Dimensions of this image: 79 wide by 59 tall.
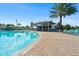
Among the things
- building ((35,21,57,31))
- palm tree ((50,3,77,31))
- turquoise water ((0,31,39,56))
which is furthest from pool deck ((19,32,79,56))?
palm tree ((50,3,77,31))

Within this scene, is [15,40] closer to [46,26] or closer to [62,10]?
[46,26]

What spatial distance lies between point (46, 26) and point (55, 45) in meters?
0.99

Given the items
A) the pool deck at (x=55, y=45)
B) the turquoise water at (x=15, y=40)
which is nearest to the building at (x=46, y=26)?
the pool deck at (x=55, y=45)

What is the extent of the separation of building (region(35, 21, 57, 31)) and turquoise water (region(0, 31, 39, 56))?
14.1 inches

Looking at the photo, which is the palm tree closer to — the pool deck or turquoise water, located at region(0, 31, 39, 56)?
the pool deck

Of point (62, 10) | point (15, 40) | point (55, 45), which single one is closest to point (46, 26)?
point (62, 10)

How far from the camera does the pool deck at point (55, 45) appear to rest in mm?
6340

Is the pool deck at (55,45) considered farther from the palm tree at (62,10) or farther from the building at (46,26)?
the palm tree at (62,10)

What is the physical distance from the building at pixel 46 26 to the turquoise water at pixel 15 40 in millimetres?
359

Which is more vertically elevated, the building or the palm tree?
the palm tree

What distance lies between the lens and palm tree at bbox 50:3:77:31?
734cm

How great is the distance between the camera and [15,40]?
25.5 ft

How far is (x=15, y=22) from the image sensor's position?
7473 millimetres

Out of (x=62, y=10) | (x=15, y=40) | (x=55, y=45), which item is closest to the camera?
(x=55, y=45)
